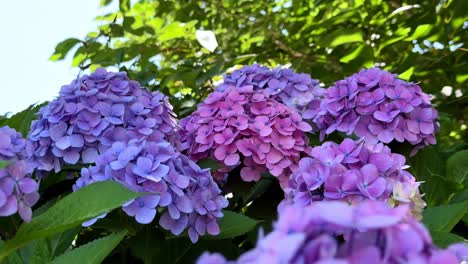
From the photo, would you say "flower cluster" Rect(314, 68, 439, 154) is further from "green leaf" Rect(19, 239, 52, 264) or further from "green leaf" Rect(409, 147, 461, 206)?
"green leaf" Rect(19, 239, 52, 264)

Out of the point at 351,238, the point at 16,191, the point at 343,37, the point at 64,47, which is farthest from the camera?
the point at 64,47

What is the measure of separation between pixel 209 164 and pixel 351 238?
101 centimetres

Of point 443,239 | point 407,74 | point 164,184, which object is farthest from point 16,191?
point 407,74

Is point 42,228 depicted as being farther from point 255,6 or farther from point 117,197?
point 255,6

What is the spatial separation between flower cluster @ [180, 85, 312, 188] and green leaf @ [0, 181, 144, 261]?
60 centimetres

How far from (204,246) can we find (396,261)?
87 cm

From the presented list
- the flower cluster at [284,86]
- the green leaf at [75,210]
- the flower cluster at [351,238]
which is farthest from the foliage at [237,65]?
the flower cluster at [351,238]

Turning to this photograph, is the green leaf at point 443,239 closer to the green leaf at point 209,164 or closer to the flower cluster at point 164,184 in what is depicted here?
the flower cluster at point 164,184

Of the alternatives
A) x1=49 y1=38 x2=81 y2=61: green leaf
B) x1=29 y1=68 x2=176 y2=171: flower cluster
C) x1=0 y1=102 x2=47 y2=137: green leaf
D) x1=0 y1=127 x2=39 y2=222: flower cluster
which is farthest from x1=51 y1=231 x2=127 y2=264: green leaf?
x1=49 y1=38 x2=81 y2=61: green leaf

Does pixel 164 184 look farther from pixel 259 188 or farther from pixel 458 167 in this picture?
pixel 458 167

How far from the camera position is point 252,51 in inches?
122

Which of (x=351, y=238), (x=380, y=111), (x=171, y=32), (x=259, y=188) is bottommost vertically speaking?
(x=171, y=32)

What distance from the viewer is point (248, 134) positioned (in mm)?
1473

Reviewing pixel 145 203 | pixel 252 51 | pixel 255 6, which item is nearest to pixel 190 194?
pixel 145 203
